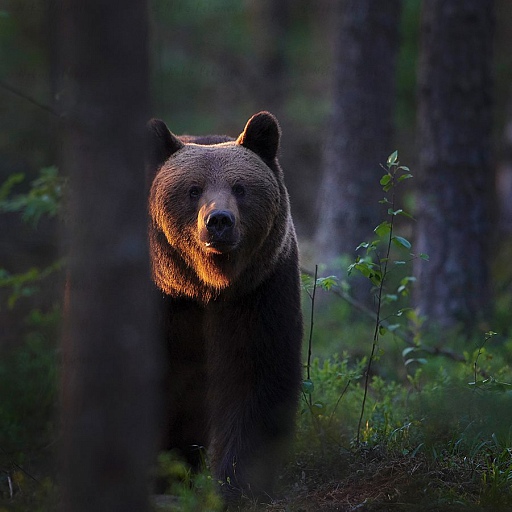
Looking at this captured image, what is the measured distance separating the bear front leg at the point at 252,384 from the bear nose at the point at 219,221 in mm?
554

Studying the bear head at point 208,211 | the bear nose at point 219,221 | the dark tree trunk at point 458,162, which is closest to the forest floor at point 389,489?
the bear head at point 208,211

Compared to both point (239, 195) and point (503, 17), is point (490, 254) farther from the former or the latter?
point (503, 17)

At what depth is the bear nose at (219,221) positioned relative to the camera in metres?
4.46

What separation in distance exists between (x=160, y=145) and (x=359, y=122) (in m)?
5.83

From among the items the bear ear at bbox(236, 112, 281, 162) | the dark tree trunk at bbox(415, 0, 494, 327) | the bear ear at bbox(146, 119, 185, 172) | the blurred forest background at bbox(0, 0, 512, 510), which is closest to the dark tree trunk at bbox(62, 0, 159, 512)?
the blurred forest background at bbox(0, 0, 512, 510)

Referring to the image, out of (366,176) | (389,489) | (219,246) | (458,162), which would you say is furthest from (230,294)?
(366,176)

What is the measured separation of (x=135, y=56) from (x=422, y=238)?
677 centimetres

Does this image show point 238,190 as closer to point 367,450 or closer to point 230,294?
point 230,294

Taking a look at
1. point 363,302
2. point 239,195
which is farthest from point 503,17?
point 239,195

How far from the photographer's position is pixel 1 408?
553cm

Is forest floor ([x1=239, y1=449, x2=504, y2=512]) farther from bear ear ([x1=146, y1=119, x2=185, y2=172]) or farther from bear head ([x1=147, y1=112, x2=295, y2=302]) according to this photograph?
bear ear ([x1=146, y1=119, x2=185, y2=172])

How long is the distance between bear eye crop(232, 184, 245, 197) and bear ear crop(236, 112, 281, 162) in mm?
453

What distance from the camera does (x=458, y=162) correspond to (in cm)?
867

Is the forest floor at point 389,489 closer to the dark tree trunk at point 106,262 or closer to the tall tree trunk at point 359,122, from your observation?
the dark tree trunk at point 106,262
